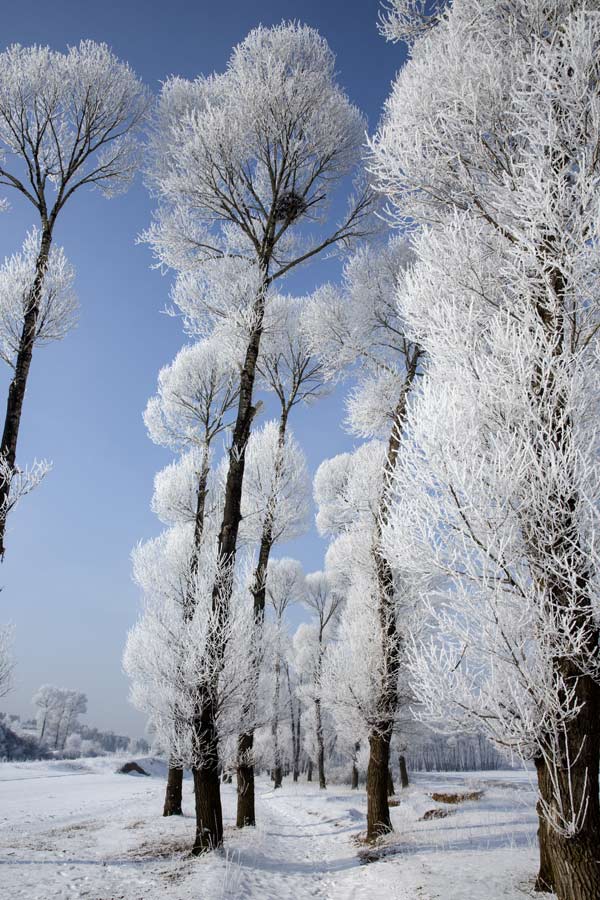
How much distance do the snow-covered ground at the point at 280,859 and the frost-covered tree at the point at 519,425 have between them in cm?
135

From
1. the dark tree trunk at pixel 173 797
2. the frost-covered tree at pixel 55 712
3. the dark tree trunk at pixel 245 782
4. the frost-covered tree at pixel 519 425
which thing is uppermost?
the frost-covered tree at pixel 519 425

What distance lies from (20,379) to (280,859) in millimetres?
7267

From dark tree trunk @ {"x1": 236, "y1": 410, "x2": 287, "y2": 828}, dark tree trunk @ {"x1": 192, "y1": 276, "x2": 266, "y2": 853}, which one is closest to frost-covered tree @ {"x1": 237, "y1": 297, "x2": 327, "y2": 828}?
dark tree trunk @ {"x1": 236, "y1": 410, "x2": 287, "y2": 828}

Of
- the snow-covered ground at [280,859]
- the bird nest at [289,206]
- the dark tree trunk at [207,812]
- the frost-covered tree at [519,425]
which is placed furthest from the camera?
the bird nest at [289,206]

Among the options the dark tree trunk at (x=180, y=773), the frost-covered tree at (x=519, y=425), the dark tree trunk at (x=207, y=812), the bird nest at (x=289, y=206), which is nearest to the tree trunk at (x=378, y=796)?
the dark tree trunk at (x=207, y=812)

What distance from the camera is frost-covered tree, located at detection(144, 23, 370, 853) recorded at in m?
7.89

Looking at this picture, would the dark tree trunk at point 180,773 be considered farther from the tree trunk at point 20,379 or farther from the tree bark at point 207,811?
the tree trunk at point 20,379

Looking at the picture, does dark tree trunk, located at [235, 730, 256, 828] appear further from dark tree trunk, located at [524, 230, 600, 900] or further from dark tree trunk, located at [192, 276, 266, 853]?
dark tree trunk, located at [524, 230, 600, 900]

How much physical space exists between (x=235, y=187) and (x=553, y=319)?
6.33 metres

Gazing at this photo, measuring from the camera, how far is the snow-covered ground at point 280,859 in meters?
5.07

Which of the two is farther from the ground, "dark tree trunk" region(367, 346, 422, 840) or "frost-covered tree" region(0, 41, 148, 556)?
"frost-covered tree" region(0, 41, 148, 556)

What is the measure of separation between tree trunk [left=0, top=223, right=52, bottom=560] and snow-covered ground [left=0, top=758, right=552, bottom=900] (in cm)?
376

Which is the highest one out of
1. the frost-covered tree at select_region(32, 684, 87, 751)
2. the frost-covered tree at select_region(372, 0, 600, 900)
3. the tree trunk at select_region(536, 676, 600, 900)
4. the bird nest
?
the bird nest

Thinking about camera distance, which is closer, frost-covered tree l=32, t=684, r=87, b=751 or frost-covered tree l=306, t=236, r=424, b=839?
frost-covered tree l=306, t=236, r=424, b=839
